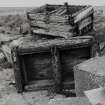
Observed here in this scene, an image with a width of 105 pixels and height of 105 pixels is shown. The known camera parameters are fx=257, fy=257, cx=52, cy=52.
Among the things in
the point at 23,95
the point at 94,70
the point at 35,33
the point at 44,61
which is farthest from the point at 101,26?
the point at 94,70

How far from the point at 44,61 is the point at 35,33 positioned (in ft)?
2.01

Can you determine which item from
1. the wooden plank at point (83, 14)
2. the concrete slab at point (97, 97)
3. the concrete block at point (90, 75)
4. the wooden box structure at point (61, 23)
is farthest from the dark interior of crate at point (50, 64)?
the concrete slab at point (97, 97)

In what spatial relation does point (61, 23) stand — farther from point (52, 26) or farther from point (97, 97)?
point (97, 97)

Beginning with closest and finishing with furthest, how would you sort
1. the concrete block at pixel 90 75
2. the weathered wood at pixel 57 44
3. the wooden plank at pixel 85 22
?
the concrete block at pixel 90 75, the weathered wood at pixel 57 44, the wooden plank at pixel 85 22

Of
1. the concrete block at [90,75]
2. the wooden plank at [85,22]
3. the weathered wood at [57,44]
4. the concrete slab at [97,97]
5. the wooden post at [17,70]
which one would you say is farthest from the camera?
the wooden plank at [85,22]

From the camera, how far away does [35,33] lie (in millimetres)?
3949

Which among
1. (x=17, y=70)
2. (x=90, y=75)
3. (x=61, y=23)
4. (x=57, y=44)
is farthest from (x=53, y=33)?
(x=90, y=75)

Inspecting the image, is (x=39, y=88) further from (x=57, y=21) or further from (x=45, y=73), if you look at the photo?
(x=57, y=21)

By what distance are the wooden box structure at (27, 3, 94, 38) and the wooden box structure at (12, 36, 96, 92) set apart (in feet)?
0.57

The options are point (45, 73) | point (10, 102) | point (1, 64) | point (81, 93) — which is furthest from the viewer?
point (1, 64)

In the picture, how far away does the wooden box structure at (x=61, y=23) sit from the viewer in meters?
3.43

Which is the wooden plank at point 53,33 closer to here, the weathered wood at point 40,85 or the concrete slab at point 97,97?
the weathered wood at point 40,85

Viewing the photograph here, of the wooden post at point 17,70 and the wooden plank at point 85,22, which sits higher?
the wooden plank at point 85,22

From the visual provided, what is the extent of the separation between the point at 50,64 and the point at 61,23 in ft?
1.90
